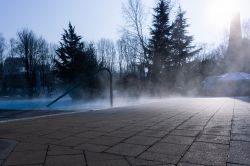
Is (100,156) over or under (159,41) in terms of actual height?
under

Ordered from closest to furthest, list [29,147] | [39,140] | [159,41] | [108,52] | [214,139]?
[29,147] → [214,139] → [39,140] → [159,41] → [108,52]

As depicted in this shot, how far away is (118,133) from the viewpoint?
378cm

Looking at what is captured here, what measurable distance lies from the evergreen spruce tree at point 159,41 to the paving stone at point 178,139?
907 inches

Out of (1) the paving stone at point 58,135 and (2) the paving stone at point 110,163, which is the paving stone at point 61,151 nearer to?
(2) the paving stone at point 110,163

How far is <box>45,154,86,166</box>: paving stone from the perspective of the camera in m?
2.38

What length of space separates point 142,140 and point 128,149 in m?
0.46

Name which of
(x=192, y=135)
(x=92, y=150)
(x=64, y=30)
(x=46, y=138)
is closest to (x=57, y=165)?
(x=92, y=150)

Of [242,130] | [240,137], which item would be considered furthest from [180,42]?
[240,137]

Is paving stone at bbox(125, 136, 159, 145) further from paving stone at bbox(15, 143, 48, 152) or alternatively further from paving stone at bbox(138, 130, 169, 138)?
paving stone at bbox(15, 143, 48, 152)

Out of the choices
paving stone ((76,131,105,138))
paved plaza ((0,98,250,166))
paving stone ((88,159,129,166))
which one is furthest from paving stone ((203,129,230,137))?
paving stone ((88,159,129,166))

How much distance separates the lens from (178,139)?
3232 millimetres

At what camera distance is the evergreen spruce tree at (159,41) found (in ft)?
87.0

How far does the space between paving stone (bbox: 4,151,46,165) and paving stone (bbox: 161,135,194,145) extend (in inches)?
57.2

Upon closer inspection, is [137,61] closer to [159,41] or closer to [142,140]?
[159,41]
